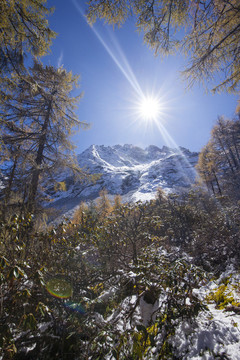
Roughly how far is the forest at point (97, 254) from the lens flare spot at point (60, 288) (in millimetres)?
16

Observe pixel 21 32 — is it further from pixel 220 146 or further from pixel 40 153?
pixel 220 146

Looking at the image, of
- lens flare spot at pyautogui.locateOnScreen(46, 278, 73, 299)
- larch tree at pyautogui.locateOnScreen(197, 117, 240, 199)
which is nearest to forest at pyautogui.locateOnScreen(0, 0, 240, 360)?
lens flare spot at pyautogui.locateOnScreen(46, 278, 73, 299)

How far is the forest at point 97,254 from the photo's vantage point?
5.69 ft

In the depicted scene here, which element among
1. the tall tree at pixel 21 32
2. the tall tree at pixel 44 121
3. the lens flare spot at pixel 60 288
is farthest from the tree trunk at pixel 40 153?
the lens flare spot at pixel 60 288

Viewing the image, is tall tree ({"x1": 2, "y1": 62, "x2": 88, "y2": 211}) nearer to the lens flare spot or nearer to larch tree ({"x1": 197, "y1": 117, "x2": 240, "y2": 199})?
the lens flare spot

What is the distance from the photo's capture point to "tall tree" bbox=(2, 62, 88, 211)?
7076 millimetres

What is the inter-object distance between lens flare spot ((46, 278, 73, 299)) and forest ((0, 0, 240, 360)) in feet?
0.05

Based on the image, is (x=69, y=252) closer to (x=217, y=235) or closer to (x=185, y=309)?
(x=185, y=309)

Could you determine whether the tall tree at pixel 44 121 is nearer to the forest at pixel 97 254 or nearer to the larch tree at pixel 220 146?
the forest at pixel 97 254

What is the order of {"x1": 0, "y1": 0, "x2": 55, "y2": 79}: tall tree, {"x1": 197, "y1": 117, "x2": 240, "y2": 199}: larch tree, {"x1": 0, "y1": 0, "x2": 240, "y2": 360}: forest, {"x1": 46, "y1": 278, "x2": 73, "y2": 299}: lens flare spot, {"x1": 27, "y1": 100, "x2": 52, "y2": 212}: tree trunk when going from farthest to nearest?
1. {"x1": 197, "y1": 117, "x2": 240, "y2": 199}: larch tree
2. {"x1": 27, "y1": 100, "x2": 52, "y2": 212}: tree trunk
3. {"x1": 0, "y1": 0, "x2": 55, "y2": 79}: tall tree
4. {"x1": 46, "y1": 278, "x2": 73, "y2": 299}: lens flare spot
5. {"x1": 0, "y1": 0, "x2": 240, "y2": 360}: forest

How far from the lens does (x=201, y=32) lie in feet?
14.5

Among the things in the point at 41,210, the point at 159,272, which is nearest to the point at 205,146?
the point at 41,210

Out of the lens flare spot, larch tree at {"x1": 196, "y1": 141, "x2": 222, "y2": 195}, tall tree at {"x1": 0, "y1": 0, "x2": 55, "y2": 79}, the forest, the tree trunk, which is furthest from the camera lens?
larch tree at {"x1": 196, "y1": 141, "x2": 222, "y2": 195}

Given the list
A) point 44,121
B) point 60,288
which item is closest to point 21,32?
point 44,121
